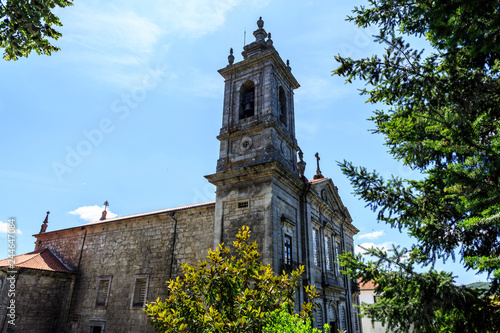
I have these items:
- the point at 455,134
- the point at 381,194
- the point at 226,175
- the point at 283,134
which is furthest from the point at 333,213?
the point at 455,134

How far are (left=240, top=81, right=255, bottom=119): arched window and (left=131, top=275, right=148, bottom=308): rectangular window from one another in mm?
9146

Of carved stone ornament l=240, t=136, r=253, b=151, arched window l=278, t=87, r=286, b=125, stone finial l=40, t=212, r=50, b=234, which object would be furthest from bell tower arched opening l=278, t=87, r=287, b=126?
stone finial l=40, t=212, r=50, b=234

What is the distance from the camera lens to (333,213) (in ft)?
59.2

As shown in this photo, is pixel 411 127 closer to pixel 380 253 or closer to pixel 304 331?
pixel 380 253

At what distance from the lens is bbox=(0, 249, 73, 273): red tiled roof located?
54.9 ft

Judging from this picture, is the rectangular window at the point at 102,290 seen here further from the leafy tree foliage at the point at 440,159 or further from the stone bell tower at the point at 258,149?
the leafy tree foliage at the point at 440,159

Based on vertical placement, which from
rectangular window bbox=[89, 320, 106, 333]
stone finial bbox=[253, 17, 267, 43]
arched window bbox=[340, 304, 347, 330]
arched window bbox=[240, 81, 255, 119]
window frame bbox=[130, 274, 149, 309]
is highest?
stone finial bbox=[253, 17, 267, 43]

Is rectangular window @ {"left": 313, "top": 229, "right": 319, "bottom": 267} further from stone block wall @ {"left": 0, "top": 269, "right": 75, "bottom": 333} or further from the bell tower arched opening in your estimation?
stone block wall @ {"left": 0, "top": 269, "right": 75, "bottom": 333}

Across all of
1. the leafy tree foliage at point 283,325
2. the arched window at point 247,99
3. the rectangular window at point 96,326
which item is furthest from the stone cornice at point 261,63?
the rectangular window at point 96,326

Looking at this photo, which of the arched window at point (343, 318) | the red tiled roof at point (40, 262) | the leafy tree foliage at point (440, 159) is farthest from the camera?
the red tiled roof at point (40, 262)

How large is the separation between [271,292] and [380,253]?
2.20 metres

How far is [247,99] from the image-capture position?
15914 mm

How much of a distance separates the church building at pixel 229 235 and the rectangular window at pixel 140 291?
45 mm

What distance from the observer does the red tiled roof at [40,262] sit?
54.9 ft
